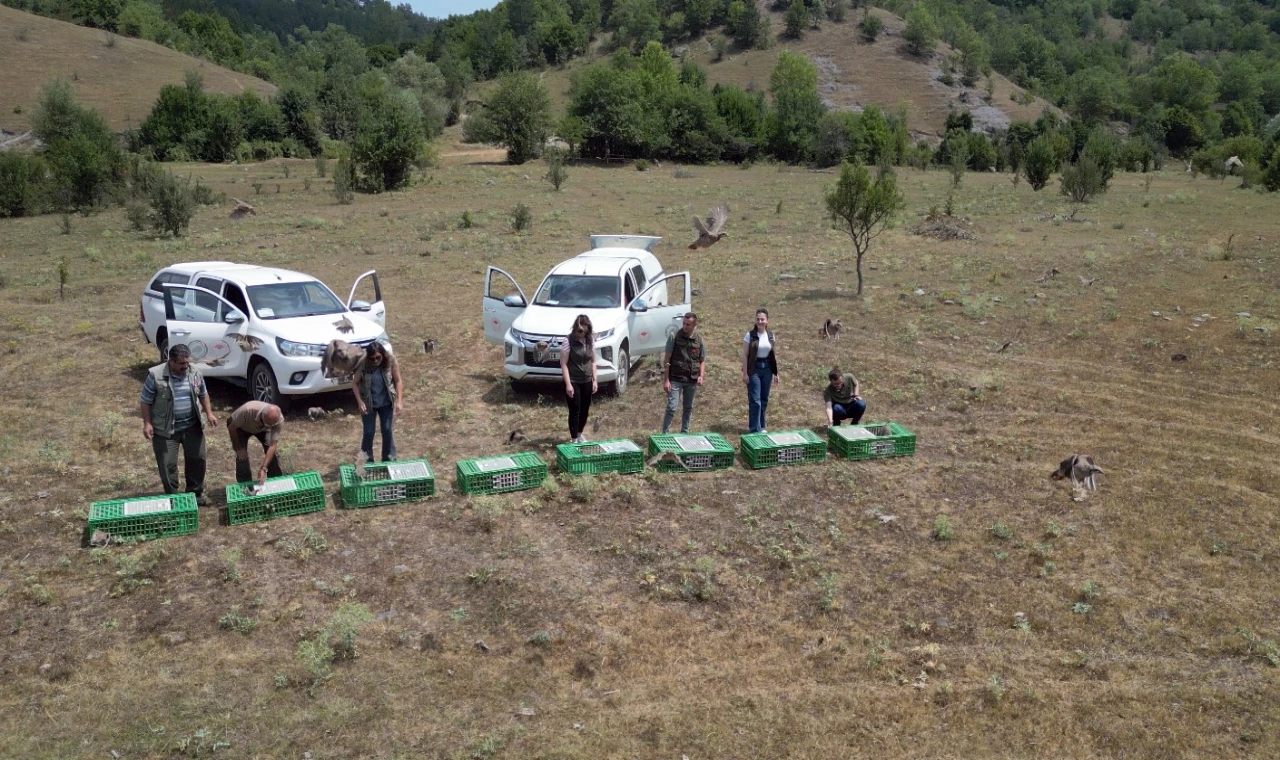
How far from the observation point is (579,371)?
9609 millimetres

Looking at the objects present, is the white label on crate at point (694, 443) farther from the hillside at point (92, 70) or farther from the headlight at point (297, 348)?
the hillside at point (92, 70)

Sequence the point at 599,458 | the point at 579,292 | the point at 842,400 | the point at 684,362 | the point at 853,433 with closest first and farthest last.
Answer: the point at 599,458, the point at 853,433, the point at 684,362, the point at 842,400, the point at 579,292

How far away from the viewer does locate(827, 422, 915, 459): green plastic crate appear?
31.6ft

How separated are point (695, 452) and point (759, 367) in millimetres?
1564

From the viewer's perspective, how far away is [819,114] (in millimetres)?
66500

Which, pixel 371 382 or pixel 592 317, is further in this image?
pixel 592 317

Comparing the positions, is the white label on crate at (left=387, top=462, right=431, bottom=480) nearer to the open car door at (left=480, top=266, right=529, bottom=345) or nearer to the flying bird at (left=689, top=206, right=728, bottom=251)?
the open car door at (left=480, top=266, right=529, bottom=345)

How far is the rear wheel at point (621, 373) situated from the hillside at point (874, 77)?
8043 cm

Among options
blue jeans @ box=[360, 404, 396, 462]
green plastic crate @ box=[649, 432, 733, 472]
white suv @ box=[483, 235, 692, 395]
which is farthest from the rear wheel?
blue jeans @ box=[360, 404, 396, 462]

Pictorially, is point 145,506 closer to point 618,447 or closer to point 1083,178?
point 618,447

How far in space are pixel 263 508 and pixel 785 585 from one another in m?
4.56

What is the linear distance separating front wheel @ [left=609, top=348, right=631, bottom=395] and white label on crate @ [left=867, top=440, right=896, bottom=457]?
144 inches

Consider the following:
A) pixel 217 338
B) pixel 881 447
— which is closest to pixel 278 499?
pixel 217 338

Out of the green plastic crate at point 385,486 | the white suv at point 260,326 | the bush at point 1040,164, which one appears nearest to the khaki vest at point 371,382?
the green plastic crate at point 385,486
